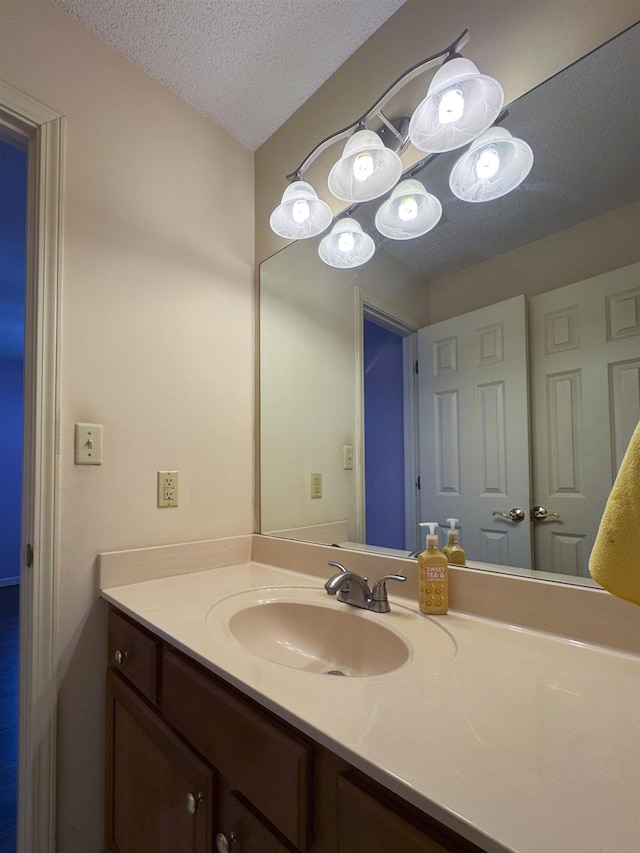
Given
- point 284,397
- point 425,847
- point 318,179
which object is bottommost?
point 425,847

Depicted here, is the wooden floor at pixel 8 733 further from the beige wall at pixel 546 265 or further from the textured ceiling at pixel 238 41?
the textured ceiling at pixel 238 41

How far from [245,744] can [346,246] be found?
51.4 inches

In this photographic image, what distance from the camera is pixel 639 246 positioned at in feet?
2.57

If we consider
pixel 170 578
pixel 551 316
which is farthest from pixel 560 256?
pixel 170 578

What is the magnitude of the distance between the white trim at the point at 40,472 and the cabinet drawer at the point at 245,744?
0.41m

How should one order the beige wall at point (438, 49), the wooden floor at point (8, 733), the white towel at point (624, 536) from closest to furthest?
the white towel at point (624, 536) → the beige wall at point (438, 49) → the wooden floor at point (8, 733)

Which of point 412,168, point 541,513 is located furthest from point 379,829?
point 412,168

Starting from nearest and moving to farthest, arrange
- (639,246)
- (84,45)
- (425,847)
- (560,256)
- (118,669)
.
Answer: (425,847) < (639,246) < (560,256) < (118,669) < (84,45)

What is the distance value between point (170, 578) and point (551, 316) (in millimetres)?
1213

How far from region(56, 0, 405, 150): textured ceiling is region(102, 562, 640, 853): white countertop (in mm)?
1585

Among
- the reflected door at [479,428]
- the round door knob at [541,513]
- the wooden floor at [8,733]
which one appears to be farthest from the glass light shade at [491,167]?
the wooden floor at [8,733]

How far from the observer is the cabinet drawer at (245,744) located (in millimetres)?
549

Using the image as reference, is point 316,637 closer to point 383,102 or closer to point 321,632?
point 321,632

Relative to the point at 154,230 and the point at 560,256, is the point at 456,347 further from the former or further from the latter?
the point at 154,230
